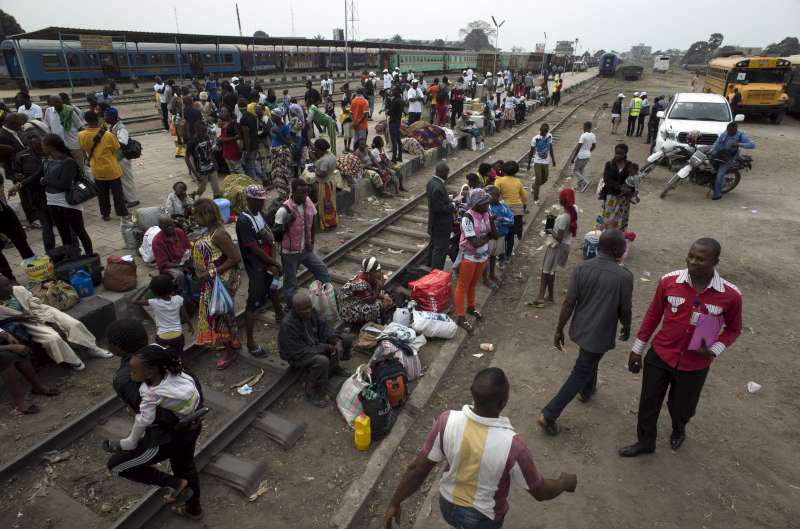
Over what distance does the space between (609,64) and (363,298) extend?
62.7m

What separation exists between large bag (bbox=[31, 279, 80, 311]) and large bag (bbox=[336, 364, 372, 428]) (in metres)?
3.54

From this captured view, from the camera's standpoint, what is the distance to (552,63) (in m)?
55.1

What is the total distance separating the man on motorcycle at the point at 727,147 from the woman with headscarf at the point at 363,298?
10.2 meters

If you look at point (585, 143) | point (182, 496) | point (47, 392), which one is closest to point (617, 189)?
point (585, 143)

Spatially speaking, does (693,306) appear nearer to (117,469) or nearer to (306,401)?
(306,401)

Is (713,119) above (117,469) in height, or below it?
above

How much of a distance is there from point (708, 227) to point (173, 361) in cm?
1087

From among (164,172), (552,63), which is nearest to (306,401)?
(164,172)

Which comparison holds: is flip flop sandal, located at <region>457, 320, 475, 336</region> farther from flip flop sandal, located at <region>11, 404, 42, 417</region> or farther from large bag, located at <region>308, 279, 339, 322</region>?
flip flop sandal, located at <region>11, 404, 42, 417</region>

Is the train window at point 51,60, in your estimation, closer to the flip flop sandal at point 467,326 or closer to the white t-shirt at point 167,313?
the white t-shirt at point 167,313

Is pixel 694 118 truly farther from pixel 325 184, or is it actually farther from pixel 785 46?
pixel 785 46

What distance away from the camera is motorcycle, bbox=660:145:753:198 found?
38.3 feet

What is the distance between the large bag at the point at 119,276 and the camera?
244 inches

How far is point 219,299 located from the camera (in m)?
5.01
